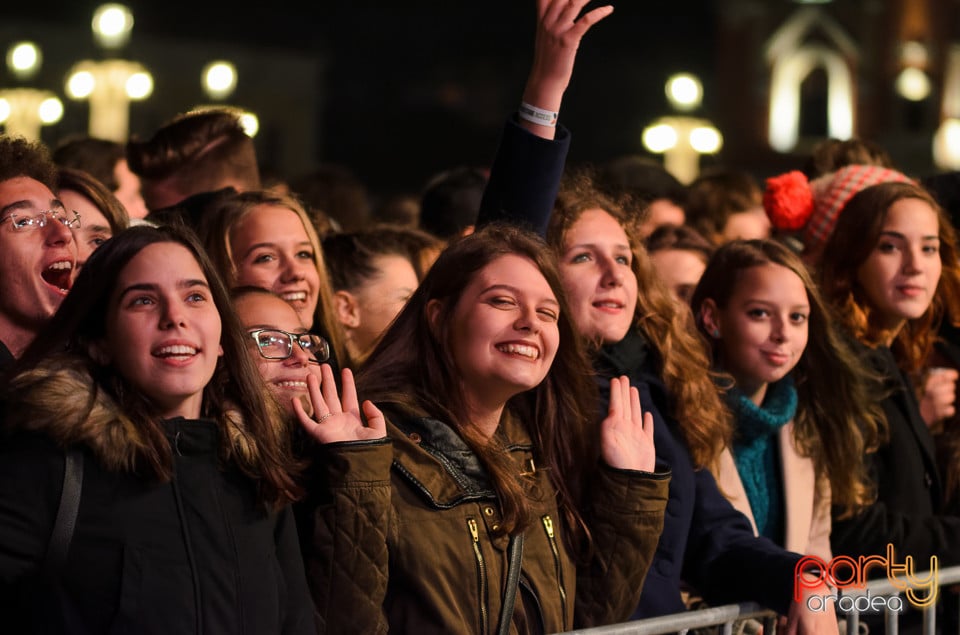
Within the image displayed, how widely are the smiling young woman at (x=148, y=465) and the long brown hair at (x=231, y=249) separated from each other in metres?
1.39

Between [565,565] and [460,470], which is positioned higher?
[460,470]

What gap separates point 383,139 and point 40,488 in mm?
50913

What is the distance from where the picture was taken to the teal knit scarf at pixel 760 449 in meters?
5.15

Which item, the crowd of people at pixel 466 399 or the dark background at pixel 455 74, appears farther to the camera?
the dark background at pixel 455 74

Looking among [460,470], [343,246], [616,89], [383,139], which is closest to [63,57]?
[383,139]

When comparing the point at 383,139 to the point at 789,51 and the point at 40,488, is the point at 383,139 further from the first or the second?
the point at 40,488

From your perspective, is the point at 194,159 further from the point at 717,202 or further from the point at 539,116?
the point at 717,202

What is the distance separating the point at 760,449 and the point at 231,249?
6.36ft

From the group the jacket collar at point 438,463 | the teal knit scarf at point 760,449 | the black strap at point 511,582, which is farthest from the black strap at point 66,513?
the teal knit scarf at point 760,449

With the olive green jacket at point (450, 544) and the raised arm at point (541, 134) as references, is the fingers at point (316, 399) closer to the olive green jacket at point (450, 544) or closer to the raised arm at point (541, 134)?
the olive green jacket at point (450, 544)

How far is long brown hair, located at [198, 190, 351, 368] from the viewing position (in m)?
5.04

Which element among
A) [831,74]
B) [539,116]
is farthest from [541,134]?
[831,74]

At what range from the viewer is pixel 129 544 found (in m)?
3.21

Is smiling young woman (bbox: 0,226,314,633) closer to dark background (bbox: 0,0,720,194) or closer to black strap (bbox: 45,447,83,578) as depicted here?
black strap (bbox: 45,447,83,578)
